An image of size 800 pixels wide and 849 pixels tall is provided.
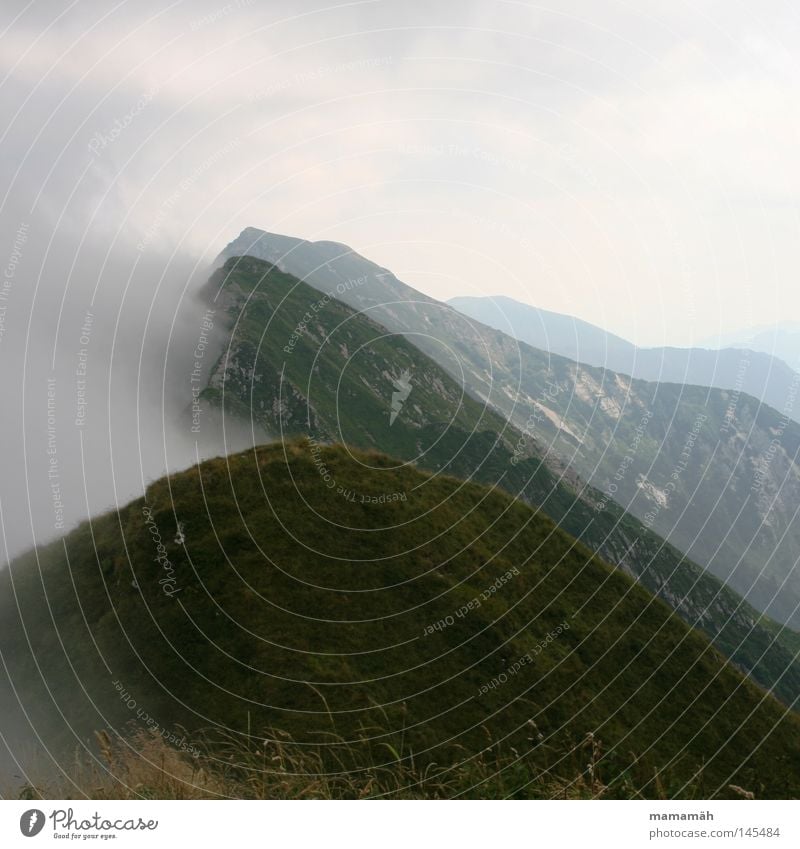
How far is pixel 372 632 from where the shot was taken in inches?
1226

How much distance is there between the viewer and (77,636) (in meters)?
32.0

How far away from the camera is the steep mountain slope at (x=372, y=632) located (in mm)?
27750

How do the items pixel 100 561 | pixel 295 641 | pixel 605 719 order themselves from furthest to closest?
pixel 100 561, pixel 605 719, pixel 295 641

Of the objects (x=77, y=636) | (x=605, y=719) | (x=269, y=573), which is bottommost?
(x=605, y=719)

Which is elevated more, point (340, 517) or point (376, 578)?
point (340, 517)

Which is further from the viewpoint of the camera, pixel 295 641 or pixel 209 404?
pixel 209 404

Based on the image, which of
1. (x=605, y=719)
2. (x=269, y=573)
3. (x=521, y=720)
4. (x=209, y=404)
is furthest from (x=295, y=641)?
(x=209, y=404)

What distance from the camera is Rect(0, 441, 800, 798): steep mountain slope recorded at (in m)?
27.8

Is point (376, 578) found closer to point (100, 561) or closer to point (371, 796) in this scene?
point (100, 561)

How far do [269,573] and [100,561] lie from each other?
27.5 feet

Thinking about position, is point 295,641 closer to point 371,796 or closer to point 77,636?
point 77,636

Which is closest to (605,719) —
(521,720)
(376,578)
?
(521,720)
